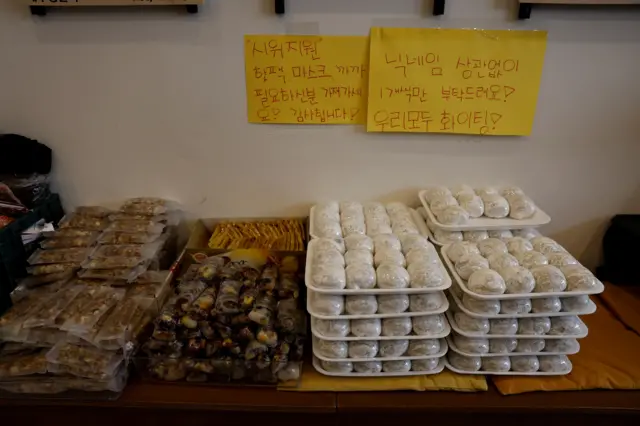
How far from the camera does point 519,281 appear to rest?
101 cm

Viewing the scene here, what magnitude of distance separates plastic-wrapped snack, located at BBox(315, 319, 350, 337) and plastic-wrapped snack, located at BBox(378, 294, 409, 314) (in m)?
0.09

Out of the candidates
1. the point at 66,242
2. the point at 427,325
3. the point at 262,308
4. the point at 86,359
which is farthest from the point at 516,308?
the point at 66,242

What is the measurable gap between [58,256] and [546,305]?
1.28 meters

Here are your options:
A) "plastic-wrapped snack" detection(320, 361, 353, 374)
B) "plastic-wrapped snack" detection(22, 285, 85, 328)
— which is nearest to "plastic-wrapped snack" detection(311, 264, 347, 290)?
"plastic-wrapped snack" detection(320, 361, 353, 374)

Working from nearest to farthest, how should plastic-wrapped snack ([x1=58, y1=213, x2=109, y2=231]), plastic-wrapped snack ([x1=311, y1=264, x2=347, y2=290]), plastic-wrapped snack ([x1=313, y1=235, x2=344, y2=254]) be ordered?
1. plastic-wrapped snack ([x1=311, y1=264, x2=347, y2=290])
2. plastic-wrapped snack ([x1=313, y1=235, x2=344, y2=254])
3. plastic-wrapped snack ([x1=58, y1=213, x2=109, y2=231])

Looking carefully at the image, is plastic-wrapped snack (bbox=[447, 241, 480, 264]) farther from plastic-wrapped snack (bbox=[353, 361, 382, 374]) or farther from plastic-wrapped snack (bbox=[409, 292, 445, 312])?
plastic-wrapped snack (bbox=[353, 361, 382, 374])

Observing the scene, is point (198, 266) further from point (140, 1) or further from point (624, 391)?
point (624, 391)

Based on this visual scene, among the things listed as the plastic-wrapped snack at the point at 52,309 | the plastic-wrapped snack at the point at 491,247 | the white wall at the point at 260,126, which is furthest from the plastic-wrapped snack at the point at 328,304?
the plastic-wrapped snack at the point at 52,309

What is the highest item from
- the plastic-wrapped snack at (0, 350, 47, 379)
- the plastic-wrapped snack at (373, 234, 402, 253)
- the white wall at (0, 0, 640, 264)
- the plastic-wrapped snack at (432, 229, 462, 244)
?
the white wall at (0, 0, 640, 264)

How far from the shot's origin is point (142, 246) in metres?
1.30

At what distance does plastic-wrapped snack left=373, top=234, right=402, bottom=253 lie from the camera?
115 cm

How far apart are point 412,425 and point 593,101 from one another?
108 cm

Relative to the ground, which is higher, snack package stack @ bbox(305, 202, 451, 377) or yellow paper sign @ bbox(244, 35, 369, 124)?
yellow paper sign @ bbox(244, 35, 369, 124)

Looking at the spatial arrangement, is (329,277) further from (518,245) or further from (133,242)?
(133,242)
